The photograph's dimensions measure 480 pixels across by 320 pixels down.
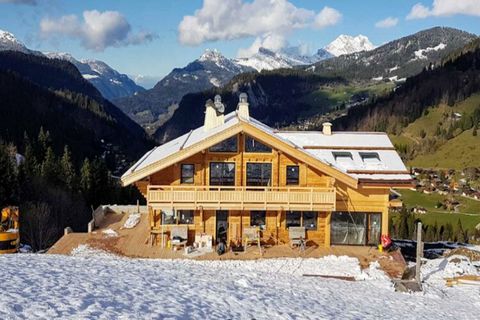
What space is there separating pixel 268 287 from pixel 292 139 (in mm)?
11783

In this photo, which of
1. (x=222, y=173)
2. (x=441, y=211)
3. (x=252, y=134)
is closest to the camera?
(x=252, y=134)

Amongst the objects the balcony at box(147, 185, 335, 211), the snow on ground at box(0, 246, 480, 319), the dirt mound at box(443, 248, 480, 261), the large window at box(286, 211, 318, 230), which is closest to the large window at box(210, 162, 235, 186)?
the balcony at box(147, 185, 335, 211)

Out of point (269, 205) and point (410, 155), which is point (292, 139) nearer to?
point (269, 205)

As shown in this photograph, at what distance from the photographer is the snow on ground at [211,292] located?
11.9 m

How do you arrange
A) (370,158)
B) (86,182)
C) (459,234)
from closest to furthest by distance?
1. (370,158)
2. (86,182)
3. (459,234)

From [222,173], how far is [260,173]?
1888 millimetres

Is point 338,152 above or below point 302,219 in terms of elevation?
above

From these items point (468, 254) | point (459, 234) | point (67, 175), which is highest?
point (67, 175)

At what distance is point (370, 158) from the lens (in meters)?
26.5

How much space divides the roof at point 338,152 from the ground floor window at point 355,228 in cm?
212

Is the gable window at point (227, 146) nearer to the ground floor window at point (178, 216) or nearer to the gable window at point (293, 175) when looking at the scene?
the gable window at point (293, 175)

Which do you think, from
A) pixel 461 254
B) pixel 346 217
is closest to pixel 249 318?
pixel 346 217

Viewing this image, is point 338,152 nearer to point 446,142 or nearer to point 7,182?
point 7,182

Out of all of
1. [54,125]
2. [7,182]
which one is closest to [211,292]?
[7,182]
